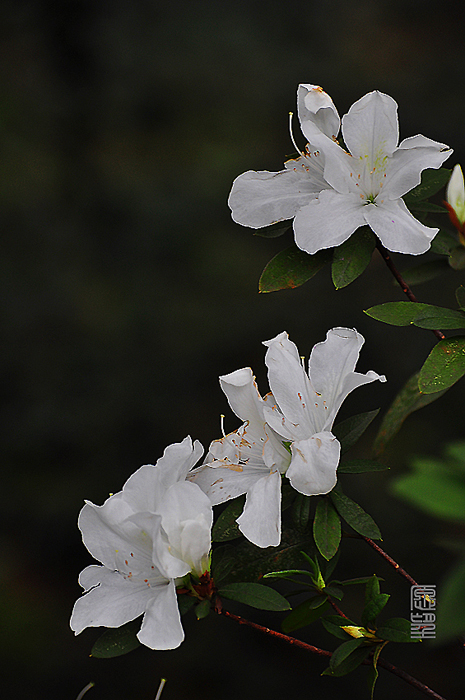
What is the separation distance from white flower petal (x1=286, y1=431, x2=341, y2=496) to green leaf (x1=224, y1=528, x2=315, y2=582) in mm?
121

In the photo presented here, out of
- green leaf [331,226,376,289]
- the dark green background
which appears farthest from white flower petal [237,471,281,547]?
the dark green background

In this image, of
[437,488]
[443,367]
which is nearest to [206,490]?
[443,367]

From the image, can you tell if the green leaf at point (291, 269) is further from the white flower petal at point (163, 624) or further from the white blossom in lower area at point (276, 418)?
the white flower petal at point (163, 624)

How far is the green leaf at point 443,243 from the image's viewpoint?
0.77m

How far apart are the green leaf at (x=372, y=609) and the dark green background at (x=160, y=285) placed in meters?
1.80

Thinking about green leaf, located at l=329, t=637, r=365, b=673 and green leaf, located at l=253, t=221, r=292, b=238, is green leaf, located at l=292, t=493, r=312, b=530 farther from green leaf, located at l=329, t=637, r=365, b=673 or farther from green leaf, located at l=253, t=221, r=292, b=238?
green leaf, located at l=253, t=221, r=292, b=238

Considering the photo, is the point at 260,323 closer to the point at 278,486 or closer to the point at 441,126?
the point at 441,126

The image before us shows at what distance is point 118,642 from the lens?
22.3 inches

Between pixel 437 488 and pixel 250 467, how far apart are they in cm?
37

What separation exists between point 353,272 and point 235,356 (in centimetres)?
197

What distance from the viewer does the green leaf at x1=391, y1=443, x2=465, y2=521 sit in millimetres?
254

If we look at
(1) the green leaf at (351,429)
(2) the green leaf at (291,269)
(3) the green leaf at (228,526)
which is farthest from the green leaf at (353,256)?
(3) the green leaf at (228,526)

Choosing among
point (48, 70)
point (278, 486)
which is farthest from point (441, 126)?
point (278, 486)

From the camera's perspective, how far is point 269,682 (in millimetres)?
2379
